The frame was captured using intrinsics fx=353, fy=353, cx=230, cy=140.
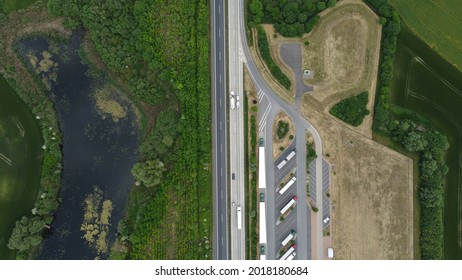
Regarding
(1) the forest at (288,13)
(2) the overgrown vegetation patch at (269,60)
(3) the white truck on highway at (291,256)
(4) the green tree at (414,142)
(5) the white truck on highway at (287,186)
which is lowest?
(3) the white truck on highway at (291,256)

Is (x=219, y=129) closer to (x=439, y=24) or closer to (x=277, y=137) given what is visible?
(x=277, y=137)

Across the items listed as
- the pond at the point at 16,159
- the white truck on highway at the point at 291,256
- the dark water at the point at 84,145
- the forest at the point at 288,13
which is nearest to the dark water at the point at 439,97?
the forest at the point at 288,13

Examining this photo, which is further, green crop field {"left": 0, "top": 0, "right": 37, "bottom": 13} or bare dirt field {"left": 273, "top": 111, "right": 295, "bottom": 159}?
green crop field {"left": 0, "top": 0, "right": 37, "bottom": 13}

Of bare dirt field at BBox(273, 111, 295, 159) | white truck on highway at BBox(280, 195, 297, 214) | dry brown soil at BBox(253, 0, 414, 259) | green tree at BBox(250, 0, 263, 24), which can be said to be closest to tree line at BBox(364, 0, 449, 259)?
dry brown soil at BBox(253, 0, 414, 259)

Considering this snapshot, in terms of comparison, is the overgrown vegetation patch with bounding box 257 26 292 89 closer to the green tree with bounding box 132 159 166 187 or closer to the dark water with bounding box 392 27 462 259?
the dark water with bounding box 392 27 462 259

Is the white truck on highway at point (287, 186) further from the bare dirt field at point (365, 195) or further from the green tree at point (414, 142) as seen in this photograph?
the green tree at point (414, 142)

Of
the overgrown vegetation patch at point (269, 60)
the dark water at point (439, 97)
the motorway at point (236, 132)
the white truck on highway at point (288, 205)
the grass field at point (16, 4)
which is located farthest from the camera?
the dark water at point (439, 97)

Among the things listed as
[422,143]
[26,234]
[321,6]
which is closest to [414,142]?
[422,143]
